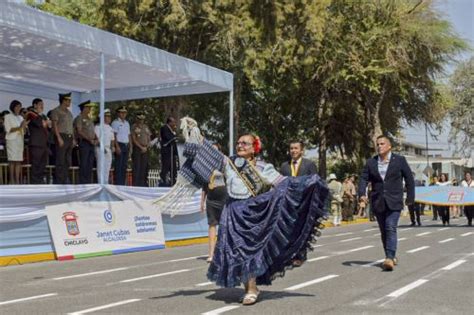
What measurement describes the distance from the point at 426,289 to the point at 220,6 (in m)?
15.7

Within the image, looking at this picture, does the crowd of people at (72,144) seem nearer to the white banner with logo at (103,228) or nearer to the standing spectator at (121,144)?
the standing spectator at (121,144)

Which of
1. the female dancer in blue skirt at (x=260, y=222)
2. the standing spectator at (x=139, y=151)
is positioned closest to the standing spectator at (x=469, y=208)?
the standing spectator at (x=139, y=151)

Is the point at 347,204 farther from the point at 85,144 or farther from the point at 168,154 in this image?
the point at 85,144

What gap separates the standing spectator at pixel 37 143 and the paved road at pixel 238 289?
2.77 metres

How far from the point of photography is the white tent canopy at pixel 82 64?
12.4m

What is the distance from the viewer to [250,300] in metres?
7.21

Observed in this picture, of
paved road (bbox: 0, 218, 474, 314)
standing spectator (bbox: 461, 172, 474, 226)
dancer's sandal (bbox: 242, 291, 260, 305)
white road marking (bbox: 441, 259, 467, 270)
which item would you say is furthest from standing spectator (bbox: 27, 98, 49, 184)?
standing spectator (bbox: 461, 172, 474, 226)

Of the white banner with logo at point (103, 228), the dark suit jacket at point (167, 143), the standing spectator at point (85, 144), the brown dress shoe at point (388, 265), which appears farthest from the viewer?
the dark suit jacket at point (167, 143)

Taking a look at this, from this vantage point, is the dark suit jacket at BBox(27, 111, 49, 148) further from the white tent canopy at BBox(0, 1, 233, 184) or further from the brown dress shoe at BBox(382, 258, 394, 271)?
the brown dress shoe at BBox(382, 258, 394, 271)

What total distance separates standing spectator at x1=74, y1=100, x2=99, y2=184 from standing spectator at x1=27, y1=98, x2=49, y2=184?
1.06m

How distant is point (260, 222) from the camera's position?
288 inches

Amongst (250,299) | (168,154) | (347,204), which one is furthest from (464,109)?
(250,299)

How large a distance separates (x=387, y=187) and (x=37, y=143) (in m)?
7.48

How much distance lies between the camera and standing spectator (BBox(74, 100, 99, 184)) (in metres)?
15.6
